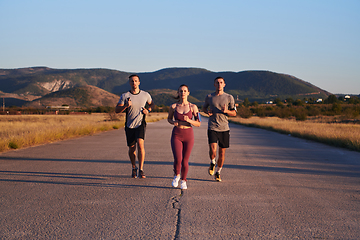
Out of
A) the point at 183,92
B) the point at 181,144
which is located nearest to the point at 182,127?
the point at 181,144

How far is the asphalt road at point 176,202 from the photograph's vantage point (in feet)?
14.1

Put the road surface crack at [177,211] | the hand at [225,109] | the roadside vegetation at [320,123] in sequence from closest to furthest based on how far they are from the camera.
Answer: the road surface crack at [177,211], the hand at [225,109], the roadside vegetation at [320,123]

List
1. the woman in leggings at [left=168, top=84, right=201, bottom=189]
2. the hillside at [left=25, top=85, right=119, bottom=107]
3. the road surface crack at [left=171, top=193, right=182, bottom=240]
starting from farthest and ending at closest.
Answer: the hillside at [left=25, top=85, right=119, bottom=107], the woman in leggings at [left=168, top=84, right=201, bottom=189], the road surface crack at [left=171, top=193, right=182, bottom=240]

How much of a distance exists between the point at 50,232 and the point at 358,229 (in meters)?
3.69

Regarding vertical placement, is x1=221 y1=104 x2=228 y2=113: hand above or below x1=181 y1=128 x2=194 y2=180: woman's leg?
above

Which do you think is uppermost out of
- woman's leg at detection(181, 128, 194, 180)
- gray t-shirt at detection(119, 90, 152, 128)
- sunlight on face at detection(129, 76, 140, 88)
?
sunlight on face at detection(129, 76, 140, 88)

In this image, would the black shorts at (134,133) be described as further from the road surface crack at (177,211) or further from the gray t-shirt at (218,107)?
the road surface crack at (177,211)

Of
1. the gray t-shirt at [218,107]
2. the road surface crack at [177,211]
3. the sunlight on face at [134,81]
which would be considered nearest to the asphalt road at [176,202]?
the road surface crack at [177,211]

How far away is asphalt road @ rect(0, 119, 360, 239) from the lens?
431cm

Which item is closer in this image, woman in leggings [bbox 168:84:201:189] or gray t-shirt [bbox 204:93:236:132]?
woman in leggings [bbox 168:84:201:189]

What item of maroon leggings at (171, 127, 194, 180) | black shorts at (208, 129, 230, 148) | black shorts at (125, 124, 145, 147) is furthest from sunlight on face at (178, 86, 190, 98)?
black shorts at (125, 124, 145, 147)

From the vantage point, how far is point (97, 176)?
805 cm

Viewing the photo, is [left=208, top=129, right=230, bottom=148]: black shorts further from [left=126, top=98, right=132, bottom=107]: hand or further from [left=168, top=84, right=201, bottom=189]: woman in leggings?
[left=126, top=98, right=132, bottom=107]: hand

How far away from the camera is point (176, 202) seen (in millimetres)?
5711
